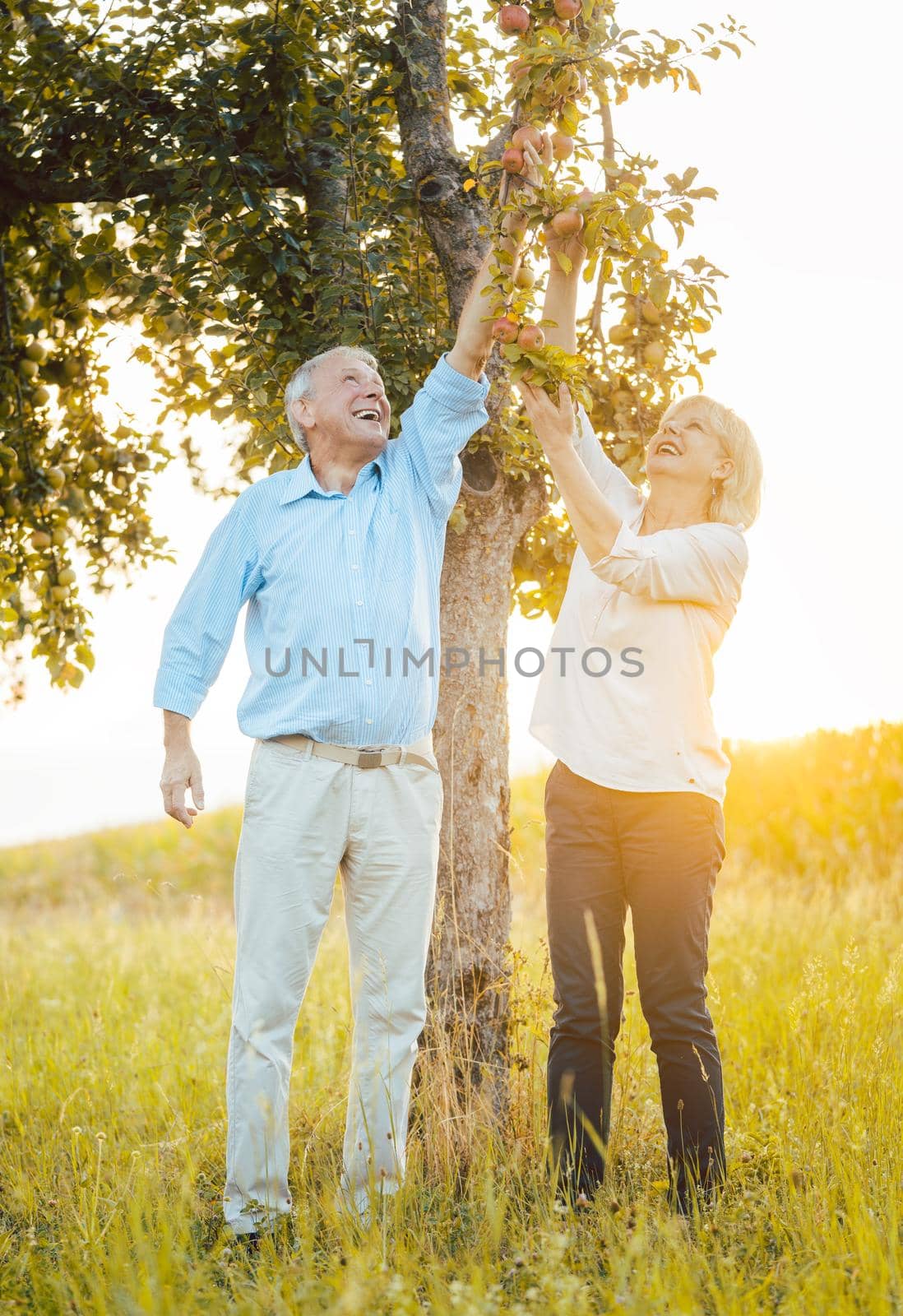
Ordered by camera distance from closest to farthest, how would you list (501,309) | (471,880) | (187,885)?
(501,309) → (471,880) → (187,885)

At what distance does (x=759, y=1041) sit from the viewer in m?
4.86

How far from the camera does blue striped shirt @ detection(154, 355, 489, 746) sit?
3002 millimetres

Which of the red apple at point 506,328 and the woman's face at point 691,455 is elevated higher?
the red apple at point 506,328

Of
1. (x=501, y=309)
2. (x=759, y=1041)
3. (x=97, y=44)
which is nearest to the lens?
(x=501, y=309)

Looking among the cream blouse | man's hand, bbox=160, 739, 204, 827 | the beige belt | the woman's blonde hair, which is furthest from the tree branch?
man's hand, bbox=160, 739, 204, 827

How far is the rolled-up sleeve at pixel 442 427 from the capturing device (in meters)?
3.18

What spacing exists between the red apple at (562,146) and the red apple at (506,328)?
1.83ft

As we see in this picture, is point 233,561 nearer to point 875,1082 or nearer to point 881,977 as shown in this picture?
point 875,1082

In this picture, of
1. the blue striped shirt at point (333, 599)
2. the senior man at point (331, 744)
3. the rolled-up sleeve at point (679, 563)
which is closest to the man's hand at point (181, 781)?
the senior man at point (331, 744)

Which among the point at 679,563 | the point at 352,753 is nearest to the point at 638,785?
the point at 679,563

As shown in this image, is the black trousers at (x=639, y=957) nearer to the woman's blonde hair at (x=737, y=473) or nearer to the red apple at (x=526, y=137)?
the woman's blonde hair at (x=737, y=473)

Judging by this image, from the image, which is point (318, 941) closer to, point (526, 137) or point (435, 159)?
point (526, 137)

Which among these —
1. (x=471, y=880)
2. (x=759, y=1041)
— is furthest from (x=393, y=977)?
(x=759, y=1041)

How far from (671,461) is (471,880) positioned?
1.46 metres
